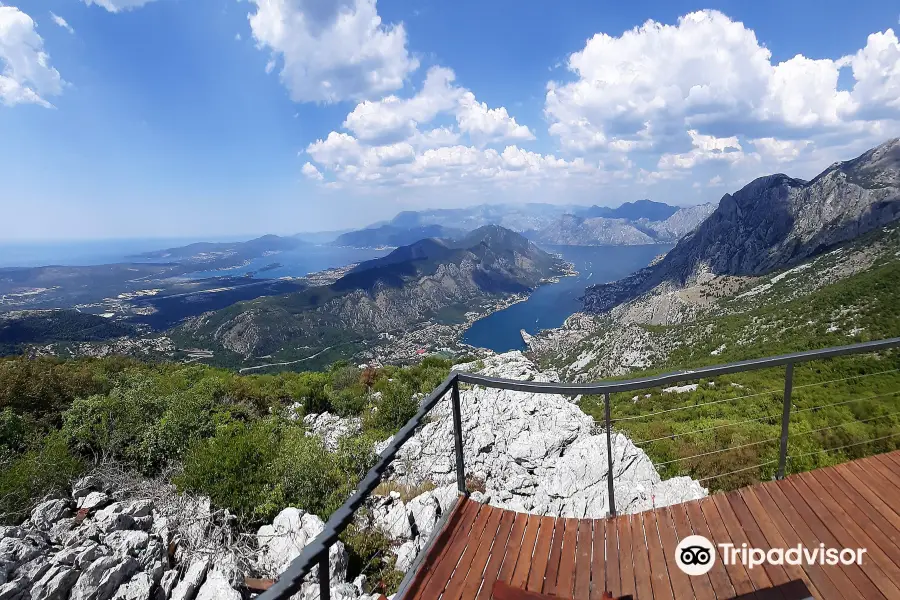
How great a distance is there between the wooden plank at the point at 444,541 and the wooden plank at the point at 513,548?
0.40 metres

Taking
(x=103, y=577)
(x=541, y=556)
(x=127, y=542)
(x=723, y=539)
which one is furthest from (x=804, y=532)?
(x=127, y=542)

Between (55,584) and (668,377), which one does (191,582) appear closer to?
(55,584)

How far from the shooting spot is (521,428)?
1245 cm

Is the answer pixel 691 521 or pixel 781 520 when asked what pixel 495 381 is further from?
pixel 781 520

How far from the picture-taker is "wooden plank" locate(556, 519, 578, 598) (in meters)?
2.92

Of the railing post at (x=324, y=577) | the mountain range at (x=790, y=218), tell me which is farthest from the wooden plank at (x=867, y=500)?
the mountain range at (x=790, y=218)

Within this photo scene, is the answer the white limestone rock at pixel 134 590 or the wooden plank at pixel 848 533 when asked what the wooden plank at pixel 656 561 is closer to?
the wooden plank at pixel 848 533

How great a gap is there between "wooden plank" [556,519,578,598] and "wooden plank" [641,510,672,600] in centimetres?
55

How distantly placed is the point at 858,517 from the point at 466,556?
316 cm

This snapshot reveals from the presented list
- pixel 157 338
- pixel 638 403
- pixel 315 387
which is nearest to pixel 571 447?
pixel 315 387

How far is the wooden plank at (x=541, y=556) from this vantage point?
3.00m

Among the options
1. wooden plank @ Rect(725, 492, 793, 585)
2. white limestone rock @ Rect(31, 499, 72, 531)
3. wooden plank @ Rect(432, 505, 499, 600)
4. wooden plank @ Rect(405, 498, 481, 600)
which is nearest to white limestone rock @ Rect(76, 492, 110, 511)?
white limestone rock @ Rect(31, 499, 72, 531)

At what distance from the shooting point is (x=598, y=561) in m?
3.19

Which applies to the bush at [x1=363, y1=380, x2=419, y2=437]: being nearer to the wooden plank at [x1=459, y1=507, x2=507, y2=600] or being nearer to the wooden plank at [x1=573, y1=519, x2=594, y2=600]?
the wooden plank at [x1=459, y1=507, x2=507, y2=600]
